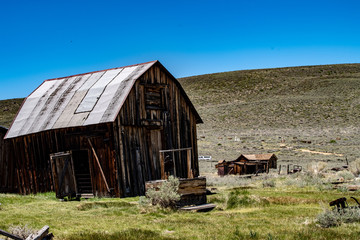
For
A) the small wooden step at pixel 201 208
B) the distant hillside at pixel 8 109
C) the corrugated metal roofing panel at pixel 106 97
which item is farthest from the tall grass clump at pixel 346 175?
the distant hillside at pixel 8 109

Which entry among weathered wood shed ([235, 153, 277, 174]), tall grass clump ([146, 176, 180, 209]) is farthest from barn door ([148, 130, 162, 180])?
weathered wood shed ([235, 153, 277, 174])

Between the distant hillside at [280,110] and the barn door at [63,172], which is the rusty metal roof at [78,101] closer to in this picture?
the barn door at [63,172]

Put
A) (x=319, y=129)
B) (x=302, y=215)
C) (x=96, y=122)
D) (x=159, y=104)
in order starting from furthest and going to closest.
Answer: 1. (x=319, y=129)
2. (x=159, y=104)
3. (x=96, y=122)
4. (x=302, y=215)

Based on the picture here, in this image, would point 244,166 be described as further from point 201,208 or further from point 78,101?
point 201,208

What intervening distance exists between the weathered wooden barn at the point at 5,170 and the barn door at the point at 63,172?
173 inches

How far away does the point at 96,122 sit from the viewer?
15977 mm

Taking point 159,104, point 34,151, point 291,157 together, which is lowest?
point 291,157

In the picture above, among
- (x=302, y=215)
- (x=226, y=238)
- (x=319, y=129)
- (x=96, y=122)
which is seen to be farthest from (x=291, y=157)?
(x=226, y=238)

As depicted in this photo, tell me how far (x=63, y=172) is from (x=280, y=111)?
52550 millimetres

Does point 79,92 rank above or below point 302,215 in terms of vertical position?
above

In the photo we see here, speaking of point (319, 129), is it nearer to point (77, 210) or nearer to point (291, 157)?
point (291, 157)

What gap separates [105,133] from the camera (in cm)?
1633

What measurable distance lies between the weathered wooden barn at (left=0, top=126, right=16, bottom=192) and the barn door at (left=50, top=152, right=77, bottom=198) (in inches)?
173

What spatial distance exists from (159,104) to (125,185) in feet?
13.8
